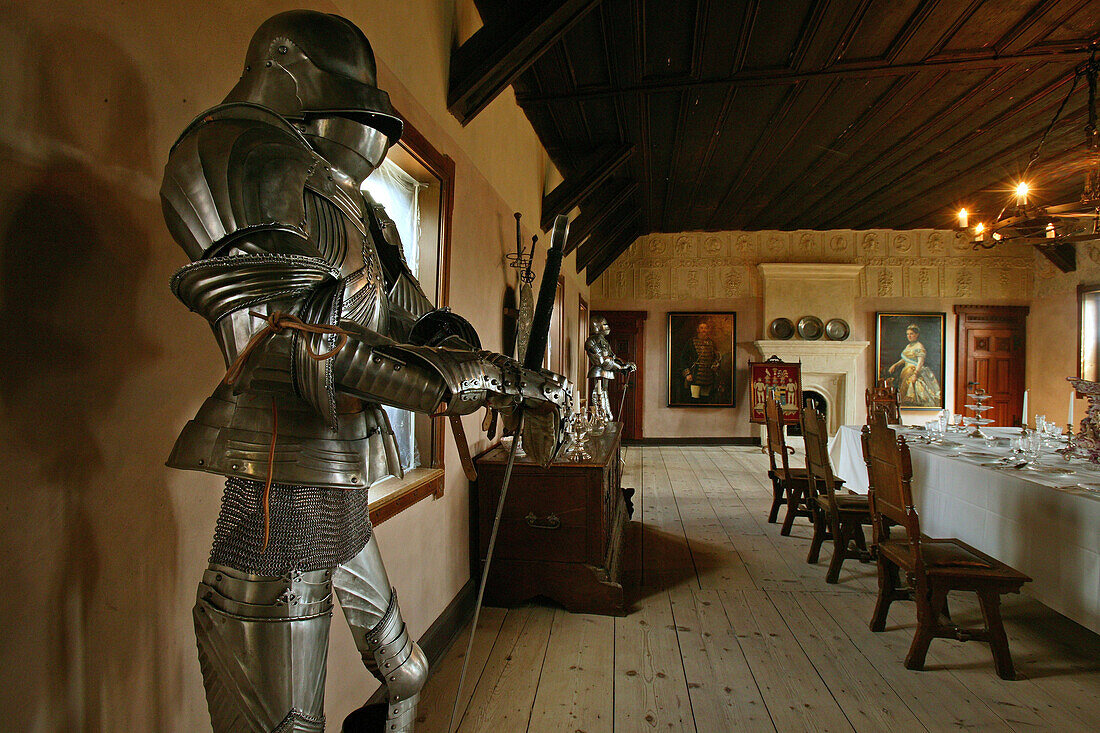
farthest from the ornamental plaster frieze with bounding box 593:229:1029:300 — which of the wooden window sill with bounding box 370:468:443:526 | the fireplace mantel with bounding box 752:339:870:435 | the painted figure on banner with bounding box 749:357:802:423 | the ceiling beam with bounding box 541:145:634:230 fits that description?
the wooden window sill with bounding box 370:468:443:526

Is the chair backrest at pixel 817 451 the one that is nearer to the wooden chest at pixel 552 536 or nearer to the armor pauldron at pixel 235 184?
the wooden chest at pixel 552 536

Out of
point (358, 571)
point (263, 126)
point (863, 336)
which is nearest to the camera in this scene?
point (263, 126)

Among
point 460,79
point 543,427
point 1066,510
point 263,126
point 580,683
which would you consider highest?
point 460,79

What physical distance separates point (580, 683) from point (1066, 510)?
1.87m

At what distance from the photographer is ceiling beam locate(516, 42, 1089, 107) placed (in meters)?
3.69

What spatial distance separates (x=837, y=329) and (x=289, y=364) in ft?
31.5

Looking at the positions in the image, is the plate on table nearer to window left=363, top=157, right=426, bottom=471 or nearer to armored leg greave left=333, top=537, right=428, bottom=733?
window left=363, top=157, right=426, bottom=471

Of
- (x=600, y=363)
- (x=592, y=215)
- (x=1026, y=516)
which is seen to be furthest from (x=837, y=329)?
(x=1026, y=516)

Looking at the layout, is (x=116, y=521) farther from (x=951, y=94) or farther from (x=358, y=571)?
(x=951, y=94)

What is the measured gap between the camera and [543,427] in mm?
1153

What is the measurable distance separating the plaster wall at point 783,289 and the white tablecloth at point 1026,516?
6.03 m

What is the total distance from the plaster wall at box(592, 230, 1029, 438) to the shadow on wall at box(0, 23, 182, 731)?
28.6 ft

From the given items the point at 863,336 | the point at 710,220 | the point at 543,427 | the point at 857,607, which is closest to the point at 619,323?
the point at 710,220

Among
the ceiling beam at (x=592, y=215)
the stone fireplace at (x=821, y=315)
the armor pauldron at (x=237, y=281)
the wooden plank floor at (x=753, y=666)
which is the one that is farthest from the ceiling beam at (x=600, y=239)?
the armor pauldron at (x=237, y=281)
